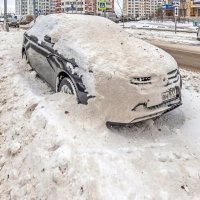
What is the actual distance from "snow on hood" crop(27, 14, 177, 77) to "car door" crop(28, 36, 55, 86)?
0.22m

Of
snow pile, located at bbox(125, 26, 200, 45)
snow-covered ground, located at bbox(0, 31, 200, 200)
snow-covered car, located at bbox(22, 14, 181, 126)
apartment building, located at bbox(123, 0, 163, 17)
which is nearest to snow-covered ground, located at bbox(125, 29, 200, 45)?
snow pile, located at bbox(125, 26, 200, 45)

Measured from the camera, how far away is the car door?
6574 millimetres

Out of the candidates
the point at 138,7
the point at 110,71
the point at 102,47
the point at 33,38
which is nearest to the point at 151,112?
the point at 110,71

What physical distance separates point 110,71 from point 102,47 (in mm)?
885

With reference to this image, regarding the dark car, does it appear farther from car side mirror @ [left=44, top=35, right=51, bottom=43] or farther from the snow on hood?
the snow on hood

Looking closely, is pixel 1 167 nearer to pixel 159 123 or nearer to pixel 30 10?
pixel 159 123

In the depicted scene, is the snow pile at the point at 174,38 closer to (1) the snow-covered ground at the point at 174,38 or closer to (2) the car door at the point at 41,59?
(1) the snow-covered ground at the point at 174,38

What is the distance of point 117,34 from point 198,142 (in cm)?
262

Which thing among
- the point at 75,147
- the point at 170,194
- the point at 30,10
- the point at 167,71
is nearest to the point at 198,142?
the point at 167,71

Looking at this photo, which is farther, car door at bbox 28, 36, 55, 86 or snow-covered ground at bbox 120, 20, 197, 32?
snow-covered ground at bbox 120, 20, 197, 32

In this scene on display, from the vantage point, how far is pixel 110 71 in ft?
17.0

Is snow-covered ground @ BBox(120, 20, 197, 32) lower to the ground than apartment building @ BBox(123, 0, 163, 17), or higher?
lower

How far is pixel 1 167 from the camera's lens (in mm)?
4867

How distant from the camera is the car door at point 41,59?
6574 mm
